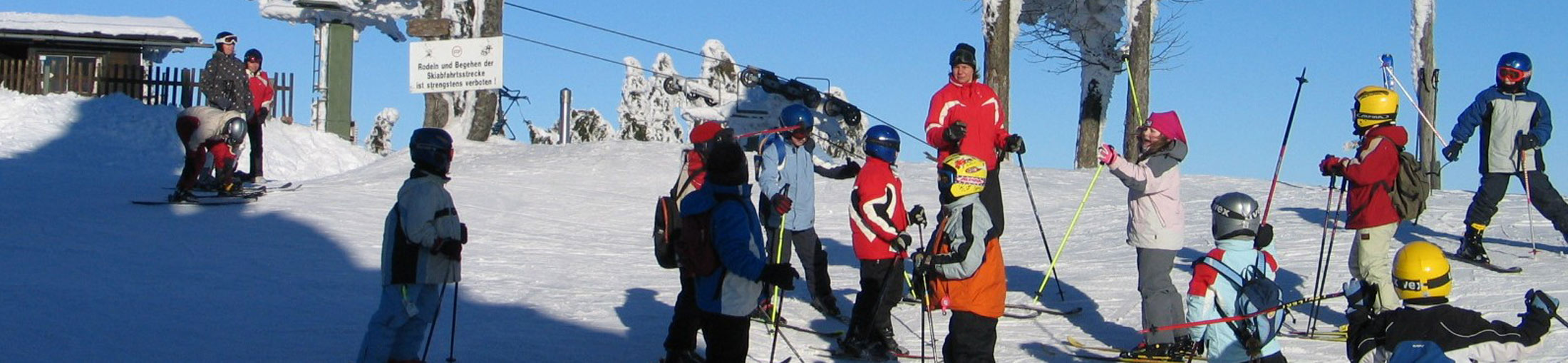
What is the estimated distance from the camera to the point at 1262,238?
7219mm

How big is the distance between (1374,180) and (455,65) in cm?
1383

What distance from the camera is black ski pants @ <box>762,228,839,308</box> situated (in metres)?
9.10

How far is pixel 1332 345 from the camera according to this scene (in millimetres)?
8227

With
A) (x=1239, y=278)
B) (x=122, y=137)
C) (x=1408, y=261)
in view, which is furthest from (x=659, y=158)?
(x=1408, y=261)

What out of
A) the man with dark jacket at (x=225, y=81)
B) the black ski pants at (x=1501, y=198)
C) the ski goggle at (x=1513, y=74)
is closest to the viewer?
the ski goggle at (x=1513, y=74)

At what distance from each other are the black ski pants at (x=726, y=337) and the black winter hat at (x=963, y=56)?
10.2 feet

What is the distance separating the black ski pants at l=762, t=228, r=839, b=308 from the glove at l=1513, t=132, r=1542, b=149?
4800 millimetres

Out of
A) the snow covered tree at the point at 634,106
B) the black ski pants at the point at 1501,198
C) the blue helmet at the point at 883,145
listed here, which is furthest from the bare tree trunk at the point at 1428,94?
the snow covered tree at the point at 634,106

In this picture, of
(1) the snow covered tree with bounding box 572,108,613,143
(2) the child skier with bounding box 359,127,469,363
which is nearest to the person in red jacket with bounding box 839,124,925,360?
(2) the child skier with bounding box 359,127,469,363

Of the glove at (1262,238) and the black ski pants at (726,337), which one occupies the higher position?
the glove at (1262,238)

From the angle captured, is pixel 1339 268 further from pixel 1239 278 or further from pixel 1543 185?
pixel 1239 278

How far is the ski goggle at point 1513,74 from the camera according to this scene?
10.4 metres

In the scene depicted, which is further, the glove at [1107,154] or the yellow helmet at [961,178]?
the glove at [1107,154]

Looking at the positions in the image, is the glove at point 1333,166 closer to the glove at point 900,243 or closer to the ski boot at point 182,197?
the glove at point 900,243
